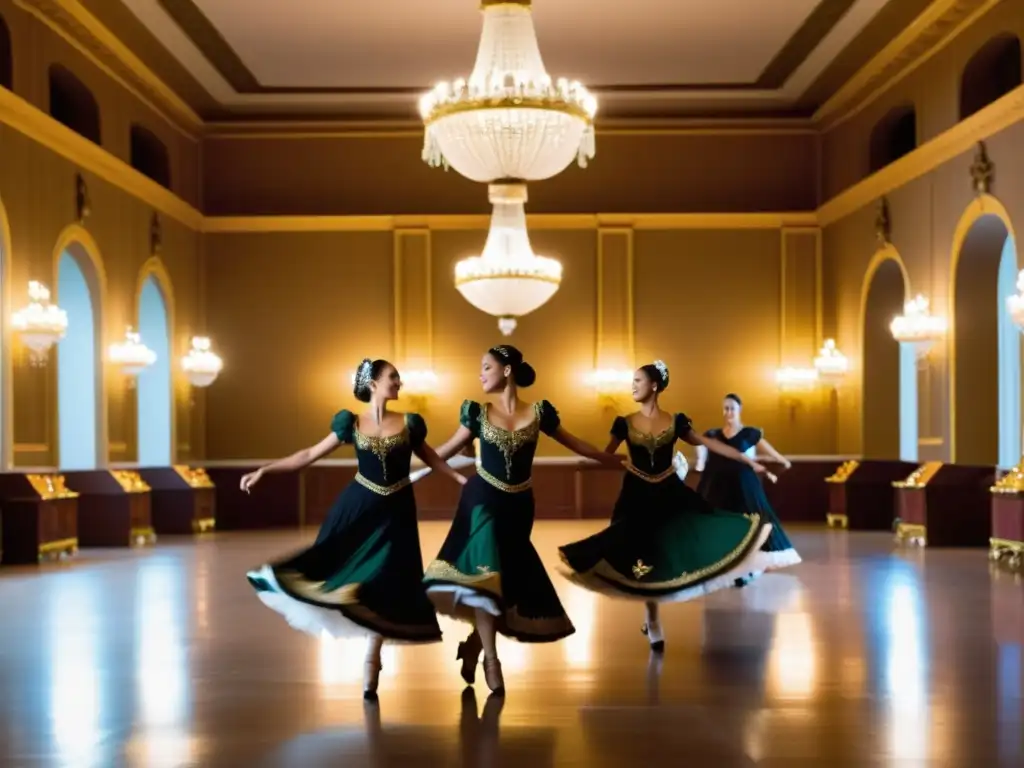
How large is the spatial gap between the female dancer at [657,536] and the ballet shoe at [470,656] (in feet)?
3.00

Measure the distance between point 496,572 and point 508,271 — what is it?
10.1 meters

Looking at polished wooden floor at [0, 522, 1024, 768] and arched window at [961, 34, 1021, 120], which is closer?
polished wooden floor at [0, 522, 1024, 768]

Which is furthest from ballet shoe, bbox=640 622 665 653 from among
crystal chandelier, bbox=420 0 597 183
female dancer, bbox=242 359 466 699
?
crystal chandelier, bbox=420 0 597 183

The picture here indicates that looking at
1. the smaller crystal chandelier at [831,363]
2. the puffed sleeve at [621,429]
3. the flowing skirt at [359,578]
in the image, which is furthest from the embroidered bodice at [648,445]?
the smaller crystal chandelier at [831,363]

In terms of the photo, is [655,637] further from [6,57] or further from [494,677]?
[6,57]

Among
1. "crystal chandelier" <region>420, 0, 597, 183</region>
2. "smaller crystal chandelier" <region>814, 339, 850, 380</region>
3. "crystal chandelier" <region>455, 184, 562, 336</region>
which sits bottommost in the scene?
"smaller crystal chandelier" <region>814, 339, 850, 380</region>

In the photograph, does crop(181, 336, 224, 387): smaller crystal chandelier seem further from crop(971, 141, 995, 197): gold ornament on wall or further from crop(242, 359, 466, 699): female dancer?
crop(242, 359, 466, 699): female dancer

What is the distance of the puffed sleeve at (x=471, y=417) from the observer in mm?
6484

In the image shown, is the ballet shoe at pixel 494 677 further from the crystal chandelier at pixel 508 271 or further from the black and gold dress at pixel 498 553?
the crystal chandelier at pixel 508 271

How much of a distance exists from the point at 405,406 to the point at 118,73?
5.89 meters

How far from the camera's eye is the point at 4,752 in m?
4.94

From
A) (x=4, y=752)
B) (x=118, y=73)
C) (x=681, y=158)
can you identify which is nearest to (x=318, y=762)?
(x=4, y=752)

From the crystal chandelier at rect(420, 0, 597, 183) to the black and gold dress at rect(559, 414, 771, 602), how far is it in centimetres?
552

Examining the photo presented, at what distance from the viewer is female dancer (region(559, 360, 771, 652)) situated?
7180 millimetres
